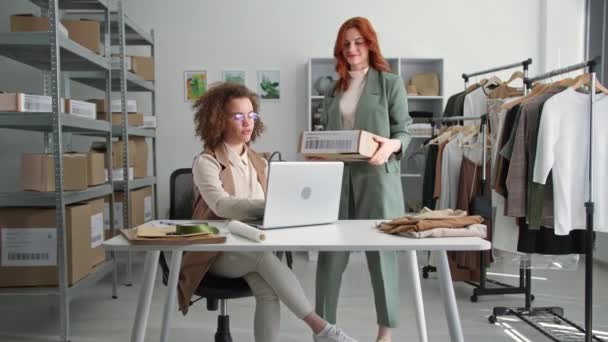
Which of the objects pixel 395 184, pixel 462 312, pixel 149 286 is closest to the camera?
pixel 149 286

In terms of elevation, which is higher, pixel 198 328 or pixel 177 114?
pixel 177 114

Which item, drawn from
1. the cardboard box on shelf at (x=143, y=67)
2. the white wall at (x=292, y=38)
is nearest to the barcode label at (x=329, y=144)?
the cardboard box on shelf at (x=143, y=67)

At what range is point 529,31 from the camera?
17.3ft

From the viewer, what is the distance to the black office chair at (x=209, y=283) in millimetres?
1923

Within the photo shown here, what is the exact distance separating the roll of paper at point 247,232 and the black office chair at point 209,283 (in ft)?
1.04

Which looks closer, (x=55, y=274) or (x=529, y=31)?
(x=55, y=274)

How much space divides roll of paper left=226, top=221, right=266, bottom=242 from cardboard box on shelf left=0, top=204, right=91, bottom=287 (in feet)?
4.77

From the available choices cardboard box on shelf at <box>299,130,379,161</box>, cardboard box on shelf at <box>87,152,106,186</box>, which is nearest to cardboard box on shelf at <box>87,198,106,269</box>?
cardboard box on shelf at <box>87,152,106,186</box>

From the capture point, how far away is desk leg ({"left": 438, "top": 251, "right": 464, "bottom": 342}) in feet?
5.39

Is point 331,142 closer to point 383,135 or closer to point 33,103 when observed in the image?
point 383,135

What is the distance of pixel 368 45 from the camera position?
2.26 meters

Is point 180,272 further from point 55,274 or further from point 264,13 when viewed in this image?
point 264,13

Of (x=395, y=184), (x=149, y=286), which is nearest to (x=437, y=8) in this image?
(x=395, y=184)

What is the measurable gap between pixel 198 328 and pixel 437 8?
3.71 m
